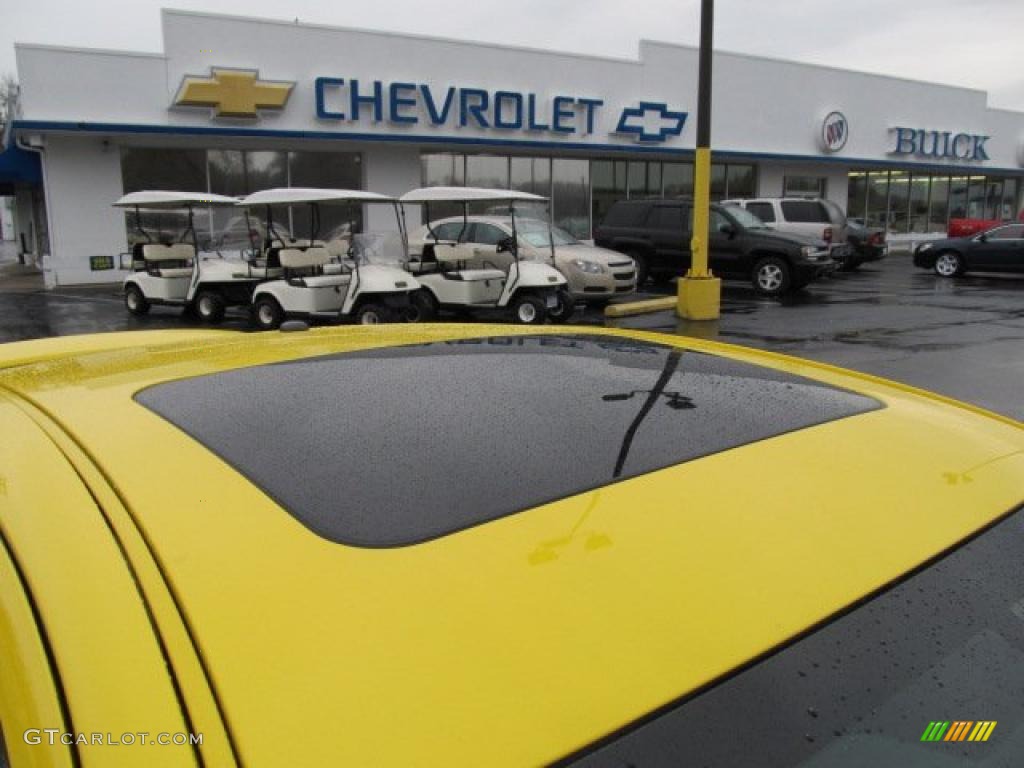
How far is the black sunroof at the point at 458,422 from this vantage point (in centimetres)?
116

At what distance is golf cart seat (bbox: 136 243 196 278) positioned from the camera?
44.2 ft

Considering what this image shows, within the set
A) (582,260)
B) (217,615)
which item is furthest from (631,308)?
(217,615)

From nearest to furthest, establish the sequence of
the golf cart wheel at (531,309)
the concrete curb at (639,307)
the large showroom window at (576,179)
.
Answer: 1. the golf cart wheel at (531,309)
2. the concrete curb at (639,307)
3. the large showroom window at (576,179)

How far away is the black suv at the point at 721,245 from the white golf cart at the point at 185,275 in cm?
836

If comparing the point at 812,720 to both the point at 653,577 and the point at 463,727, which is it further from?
the point at 463,727

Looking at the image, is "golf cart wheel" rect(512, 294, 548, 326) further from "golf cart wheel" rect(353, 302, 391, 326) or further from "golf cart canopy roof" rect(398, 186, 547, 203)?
"golf cart wheel" rect(353, 302, 391, 326)

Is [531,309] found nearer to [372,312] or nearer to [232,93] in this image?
[372,312]

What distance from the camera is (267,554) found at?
101 centimetres

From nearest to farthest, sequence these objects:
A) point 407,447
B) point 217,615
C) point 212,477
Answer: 1. point 217,615
2. point 212,477
3. point 407,447

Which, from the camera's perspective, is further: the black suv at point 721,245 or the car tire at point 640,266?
the car tire at point 640,266

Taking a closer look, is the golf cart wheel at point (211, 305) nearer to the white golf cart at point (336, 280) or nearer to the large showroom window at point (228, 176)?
the white golf cart at point (336, 280)

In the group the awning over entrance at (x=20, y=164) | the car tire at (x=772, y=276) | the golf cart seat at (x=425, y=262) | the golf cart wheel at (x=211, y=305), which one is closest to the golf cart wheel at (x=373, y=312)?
the golf cart seat at (x=425, y=262)

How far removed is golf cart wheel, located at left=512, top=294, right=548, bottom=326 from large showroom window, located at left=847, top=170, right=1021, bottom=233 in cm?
2373

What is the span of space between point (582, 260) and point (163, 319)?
706 cm
